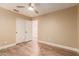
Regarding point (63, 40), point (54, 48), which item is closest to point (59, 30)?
point (63, 40)

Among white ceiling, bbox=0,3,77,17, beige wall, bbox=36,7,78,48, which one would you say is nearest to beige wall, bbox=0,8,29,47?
white ceiling, bbox=0,3,77,17

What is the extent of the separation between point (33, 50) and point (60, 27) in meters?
0.89

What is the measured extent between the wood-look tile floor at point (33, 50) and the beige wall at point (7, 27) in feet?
0.64

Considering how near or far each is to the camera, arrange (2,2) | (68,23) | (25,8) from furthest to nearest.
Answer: (68,23) < (25,8) < (2,2)

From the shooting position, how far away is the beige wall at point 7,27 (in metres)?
1.96

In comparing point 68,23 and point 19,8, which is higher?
point 19,8

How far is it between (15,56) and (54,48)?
903 mm

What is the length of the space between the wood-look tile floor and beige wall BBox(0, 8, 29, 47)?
194 mm

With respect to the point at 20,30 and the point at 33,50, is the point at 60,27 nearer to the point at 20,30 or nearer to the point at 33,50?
the point at 33,50

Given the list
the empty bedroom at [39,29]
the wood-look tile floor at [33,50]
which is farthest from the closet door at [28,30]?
the wood-look tile floor at [33,50]

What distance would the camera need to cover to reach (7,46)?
6.63 feet

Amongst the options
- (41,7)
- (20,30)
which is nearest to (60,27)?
(41,7)

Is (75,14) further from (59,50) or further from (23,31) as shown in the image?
(23,31)

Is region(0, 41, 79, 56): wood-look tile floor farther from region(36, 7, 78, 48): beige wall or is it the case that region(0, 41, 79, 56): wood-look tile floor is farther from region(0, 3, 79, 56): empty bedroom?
region(36, 7, 78, 48): beige wall
